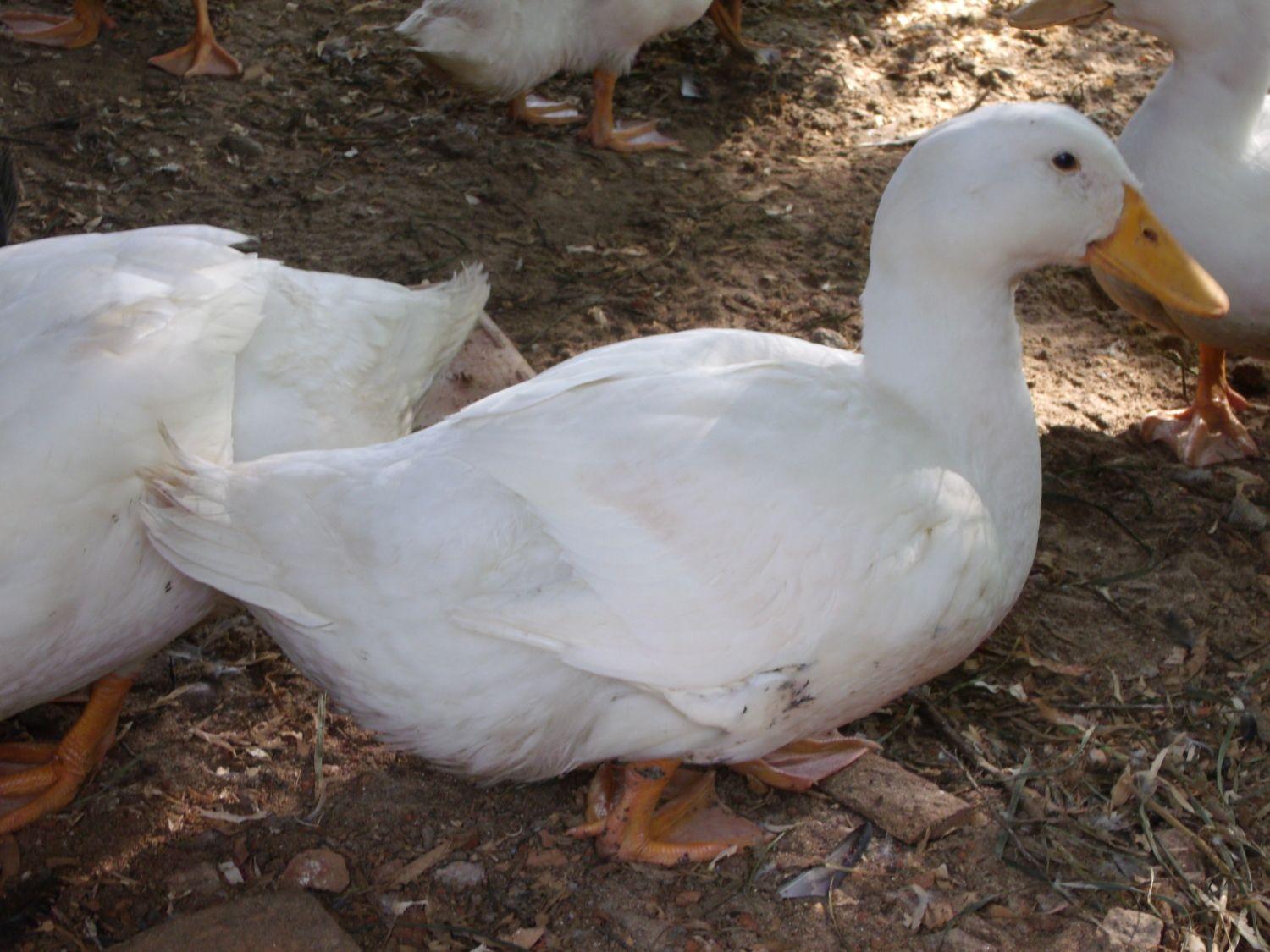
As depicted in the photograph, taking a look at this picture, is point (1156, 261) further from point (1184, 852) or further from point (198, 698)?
point (198, 698)

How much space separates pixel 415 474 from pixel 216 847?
901 millimetres

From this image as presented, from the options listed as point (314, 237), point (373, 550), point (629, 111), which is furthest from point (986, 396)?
point (629, 111)

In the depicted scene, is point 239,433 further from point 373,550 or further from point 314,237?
point 314,237

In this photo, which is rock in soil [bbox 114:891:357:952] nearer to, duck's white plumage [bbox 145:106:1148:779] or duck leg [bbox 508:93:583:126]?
duck's white plumage [bbox 145:106:1148:779]

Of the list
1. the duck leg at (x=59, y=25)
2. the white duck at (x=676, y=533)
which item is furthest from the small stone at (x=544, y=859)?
the duck leg at (x=59, y=25)

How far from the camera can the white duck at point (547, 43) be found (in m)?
4.55

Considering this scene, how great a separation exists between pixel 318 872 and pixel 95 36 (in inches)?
159

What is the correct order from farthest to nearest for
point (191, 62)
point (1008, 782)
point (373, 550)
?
point (191, 62), point (1008, 782), point (373, 550)

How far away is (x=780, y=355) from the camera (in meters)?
2.60

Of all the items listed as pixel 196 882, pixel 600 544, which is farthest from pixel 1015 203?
pixel 196 882

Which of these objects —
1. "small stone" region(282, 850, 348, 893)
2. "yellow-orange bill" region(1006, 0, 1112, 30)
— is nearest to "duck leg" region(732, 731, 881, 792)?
"small stone" region(282, 850, 348, 893)

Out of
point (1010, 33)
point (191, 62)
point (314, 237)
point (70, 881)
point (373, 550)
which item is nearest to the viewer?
point (373, 550)

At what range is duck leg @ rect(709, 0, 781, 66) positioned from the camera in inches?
216

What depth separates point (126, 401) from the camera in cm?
233
